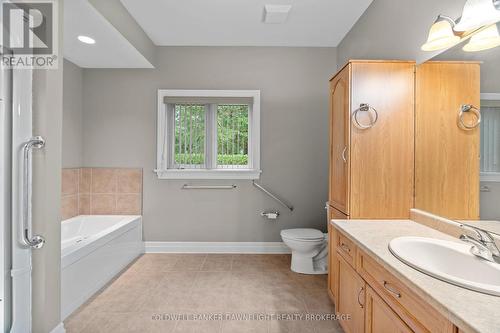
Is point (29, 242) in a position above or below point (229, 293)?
above

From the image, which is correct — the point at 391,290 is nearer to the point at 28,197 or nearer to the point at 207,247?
the point at 28,197

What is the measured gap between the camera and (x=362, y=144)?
1930mm

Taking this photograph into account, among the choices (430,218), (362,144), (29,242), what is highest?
(362,144)

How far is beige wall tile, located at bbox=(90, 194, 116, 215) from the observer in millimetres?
3428

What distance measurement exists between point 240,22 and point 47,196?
2380 millimetres

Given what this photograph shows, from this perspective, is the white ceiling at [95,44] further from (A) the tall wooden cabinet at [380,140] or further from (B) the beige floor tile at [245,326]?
(B) the beige floor tile at [245,326]

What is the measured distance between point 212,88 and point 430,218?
270cm

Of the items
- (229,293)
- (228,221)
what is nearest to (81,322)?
(229,293)

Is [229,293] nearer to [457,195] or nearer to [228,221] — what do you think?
[228,221]

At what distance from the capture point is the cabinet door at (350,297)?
1490 mm

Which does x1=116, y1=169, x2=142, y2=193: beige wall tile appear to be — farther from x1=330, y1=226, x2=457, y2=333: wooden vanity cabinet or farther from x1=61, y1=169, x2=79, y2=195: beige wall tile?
x1=330, y1=226, x2=457, y2=333: wooden vanity cabinet

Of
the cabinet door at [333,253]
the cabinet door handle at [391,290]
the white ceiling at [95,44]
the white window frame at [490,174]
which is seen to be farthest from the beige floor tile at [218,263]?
the white ceiling at [95,44]

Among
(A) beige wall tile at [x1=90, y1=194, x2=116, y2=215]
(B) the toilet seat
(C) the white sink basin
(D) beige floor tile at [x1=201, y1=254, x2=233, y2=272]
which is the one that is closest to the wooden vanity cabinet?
(C) the white sink basin

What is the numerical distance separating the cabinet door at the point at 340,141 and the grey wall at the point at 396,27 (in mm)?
515
